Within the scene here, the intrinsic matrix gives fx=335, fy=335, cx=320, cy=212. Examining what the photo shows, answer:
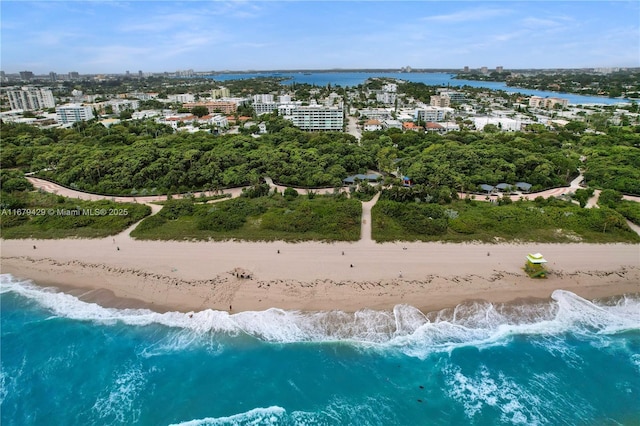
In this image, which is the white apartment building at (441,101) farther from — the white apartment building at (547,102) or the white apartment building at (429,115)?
the white apartment building at (429,115)

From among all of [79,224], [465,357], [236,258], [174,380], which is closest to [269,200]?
[236,258]

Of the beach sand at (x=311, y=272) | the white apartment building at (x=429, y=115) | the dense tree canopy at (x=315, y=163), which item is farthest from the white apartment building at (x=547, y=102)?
the beach sand at (x=311, y=272)

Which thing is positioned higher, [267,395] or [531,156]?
[531,156]

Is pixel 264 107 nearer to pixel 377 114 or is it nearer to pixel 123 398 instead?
pixel 377 114

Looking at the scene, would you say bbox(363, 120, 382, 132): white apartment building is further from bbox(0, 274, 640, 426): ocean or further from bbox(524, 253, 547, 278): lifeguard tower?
bbox(0, 274, 640, 426): ocean

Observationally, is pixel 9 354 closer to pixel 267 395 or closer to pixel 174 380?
pixel 174 380

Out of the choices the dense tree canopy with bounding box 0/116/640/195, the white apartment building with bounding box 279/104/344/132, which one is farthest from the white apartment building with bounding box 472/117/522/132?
the white apartment building with bounding box 279/104/344/132
